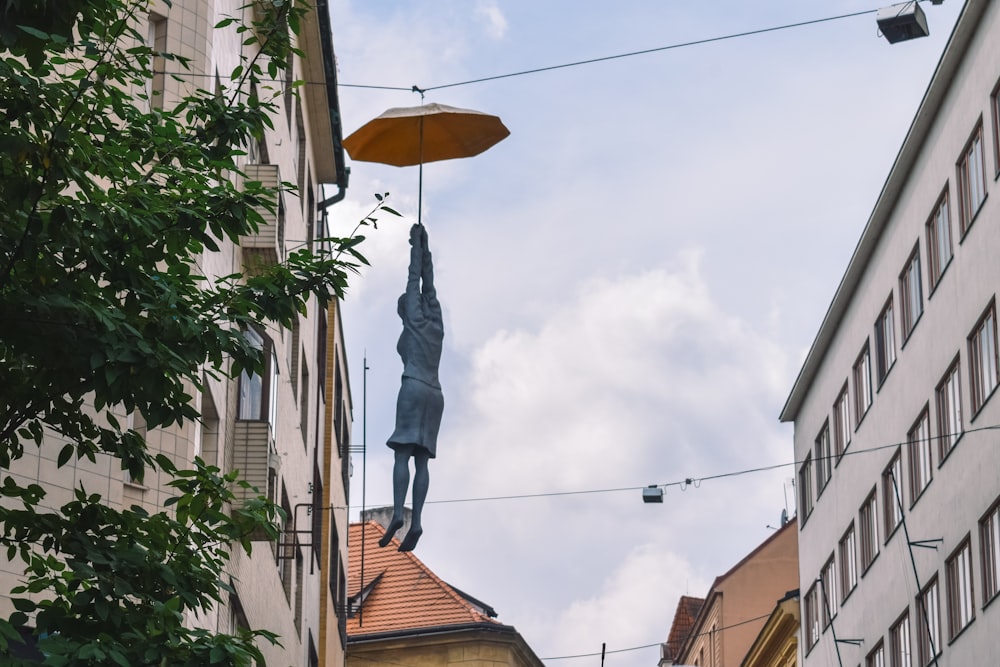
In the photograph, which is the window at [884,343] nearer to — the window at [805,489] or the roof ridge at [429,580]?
the window at [805,489]

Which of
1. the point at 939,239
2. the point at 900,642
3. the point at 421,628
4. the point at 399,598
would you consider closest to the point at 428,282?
the point at 939,239

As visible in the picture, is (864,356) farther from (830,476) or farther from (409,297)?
(409,297)

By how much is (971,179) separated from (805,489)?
69.7 ft

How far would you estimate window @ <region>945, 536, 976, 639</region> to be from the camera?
35.9m

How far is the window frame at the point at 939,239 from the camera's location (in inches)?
1499

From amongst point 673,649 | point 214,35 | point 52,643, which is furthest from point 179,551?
point 673,649

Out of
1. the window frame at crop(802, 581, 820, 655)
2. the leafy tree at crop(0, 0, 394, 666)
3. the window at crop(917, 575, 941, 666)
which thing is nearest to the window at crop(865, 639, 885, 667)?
the window at crop(917, 575, 941, 666)

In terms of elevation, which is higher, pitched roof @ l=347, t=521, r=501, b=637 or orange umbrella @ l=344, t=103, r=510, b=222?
pitched roof @ l=347, t=521, r=501, b=637

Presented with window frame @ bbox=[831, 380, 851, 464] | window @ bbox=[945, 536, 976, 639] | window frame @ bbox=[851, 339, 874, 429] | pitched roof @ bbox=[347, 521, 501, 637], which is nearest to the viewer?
window @ bbox=[945, 536, 976, 639]

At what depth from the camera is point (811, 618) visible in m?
55.0

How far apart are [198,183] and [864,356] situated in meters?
34.9

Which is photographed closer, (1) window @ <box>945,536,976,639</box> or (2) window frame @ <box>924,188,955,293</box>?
(1) window @ <box>945,536,976,639</box>

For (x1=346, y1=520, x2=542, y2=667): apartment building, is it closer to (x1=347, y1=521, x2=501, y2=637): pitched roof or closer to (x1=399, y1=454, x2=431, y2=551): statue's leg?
(x1=347, y1=521, x2=501, y2=637): pitched roof

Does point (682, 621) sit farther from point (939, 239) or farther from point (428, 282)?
point (428, 282)
